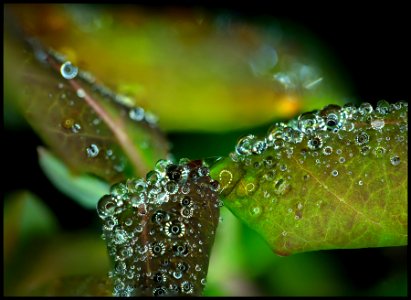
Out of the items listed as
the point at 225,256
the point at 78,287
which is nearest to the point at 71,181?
the point at 78,287

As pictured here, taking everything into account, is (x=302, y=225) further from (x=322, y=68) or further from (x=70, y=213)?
(x=322, y=68)

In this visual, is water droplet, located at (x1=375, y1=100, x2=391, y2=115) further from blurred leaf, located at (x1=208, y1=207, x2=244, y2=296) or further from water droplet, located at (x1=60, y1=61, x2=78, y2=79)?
water droplet, located at (x1=60, y1=61, x2=78, y2=79)

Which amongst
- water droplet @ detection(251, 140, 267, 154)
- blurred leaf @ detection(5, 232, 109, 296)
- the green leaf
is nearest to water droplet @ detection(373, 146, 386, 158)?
the green leaf

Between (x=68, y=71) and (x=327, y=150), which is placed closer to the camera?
(x=327, y=150)

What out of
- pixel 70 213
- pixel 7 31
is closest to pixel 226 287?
pixel 70 213

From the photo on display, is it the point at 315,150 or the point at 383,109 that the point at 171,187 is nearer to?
the point at 315,150

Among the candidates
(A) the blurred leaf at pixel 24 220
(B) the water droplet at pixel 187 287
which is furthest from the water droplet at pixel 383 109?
(A) the blurred leaf at pixel 24 220
